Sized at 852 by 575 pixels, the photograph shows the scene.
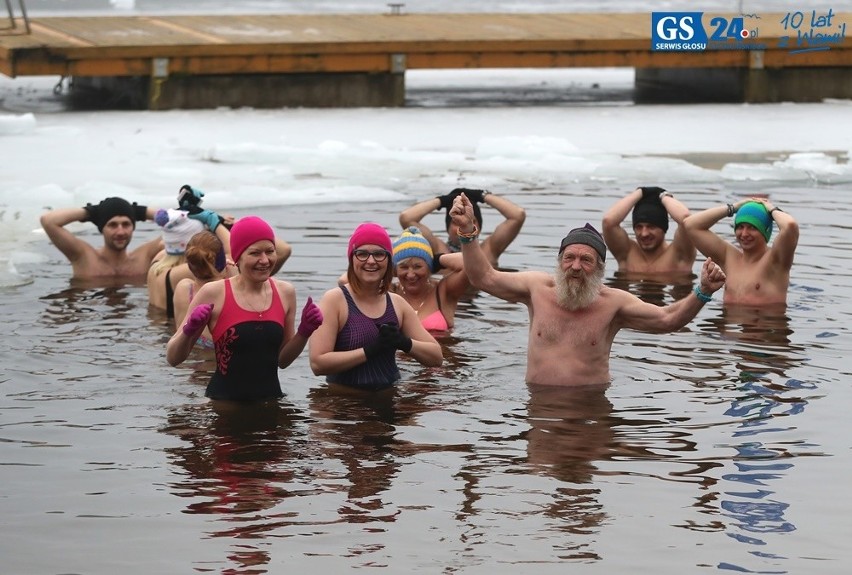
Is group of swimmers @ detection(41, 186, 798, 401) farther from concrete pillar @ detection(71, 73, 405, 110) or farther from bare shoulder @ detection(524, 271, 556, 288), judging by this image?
concrete pillar @ detection(71, 73, 405, 110)

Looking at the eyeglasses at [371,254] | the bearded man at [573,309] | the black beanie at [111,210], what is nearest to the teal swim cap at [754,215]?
the bearded man at [573,309]

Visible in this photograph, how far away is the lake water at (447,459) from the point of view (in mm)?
5958

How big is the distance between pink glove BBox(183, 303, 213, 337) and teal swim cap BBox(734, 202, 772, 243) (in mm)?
5109

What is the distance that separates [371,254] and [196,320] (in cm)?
124

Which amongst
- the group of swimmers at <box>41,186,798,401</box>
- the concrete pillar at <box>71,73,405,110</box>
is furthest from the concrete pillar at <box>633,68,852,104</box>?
the group of swimmers at <box>41,186,798,401</box>

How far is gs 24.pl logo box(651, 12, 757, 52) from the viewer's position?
2095 cm

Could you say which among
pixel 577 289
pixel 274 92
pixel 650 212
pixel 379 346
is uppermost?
pixel 274 92

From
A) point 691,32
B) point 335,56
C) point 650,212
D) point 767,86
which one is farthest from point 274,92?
point 650,212

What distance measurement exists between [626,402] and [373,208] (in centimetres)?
712

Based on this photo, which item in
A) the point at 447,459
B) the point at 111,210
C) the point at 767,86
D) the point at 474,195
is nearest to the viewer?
the point at 447,459

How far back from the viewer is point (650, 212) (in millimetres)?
12406

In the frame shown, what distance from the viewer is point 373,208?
15.2m

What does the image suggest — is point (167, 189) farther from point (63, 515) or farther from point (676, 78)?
point (676, 78)

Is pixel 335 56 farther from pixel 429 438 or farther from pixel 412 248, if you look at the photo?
pixel 429 438
